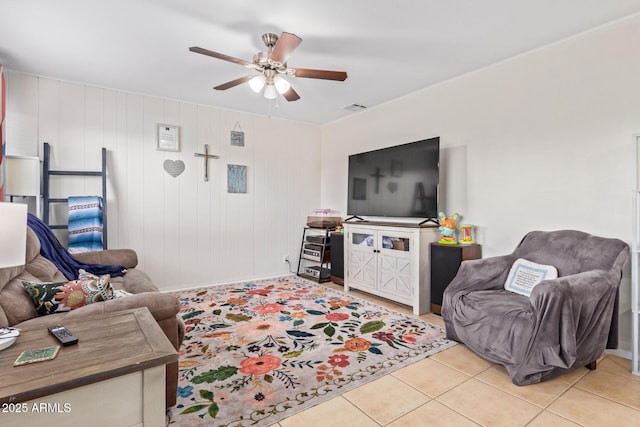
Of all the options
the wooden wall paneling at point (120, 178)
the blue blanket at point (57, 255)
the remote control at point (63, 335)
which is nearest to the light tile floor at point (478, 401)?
the remote control at point (63, 335)

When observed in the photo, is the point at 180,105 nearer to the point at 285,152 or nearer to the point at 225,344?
the point at 285,152

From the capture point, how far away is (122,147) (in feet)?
12.5

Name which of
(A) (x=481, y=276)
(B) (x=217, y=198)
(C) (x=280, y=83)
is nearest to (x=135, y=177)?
(B) (x=217, y=198)

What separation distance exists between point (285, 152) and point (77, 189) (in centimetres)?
268

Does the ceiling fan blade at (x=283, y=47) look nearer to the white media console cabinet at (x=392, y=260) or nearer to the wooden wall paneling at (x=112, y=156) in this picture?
the white media console cabinet at (x=392, y=260)

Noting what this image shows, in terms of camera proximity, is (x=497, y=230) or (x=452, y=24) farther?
(x=497, y=230)

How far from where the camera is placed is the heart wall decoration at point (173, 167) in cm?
410

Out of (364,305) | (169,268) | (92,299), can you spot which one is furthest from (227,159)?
(92,299)

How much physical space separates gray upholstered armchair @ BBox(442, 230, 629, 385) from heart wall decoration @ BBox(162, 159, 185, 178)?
11.3 feet

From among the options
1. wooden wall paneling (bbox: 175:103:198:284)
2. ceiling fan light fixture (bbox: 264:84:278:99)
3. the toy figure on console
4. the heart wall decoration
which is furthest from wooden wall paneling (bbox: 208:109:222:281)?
the toy figure on console

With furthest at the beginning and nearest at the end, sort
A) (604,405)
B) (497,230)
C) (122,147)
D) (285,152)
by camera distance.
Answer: (285,152)
(122,147)
(497,230)
(604,405)

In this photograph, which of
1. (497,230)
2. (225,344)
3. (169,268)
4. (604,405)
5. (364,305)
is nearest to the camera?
(604,405)

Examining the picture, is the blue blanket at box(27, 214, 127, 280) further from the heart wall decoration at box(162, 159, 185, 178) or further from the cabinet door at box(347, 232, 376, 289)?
the cabinet door at box(347, 232, 376, 289)

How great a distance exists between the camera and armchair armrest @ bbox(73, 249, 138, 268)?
3043 mm
